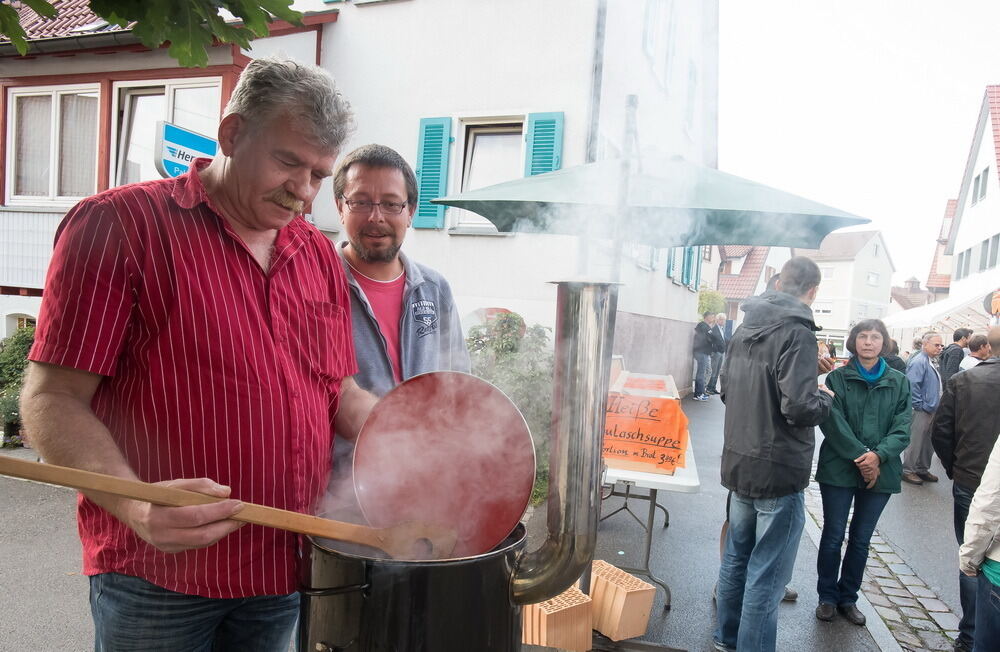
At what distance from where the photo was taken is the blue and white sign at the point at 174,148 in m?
5.29

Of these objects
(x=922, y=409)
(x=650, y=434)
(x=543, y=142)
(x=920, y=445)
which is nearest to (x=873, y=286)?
(x=650, y=434)

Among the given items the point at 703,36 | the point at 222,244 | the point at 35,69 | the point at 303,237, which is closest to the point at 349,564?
the point at 222,244

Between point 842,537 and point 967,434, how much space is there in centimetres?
96

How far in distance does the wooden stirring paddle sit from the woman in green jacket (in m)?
3.03

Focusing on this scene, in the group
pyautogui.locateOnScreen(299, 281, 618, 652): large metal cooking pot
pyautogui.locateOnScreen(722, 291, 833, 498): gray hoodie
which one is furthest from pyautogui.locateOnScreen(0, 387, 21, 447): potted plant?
pyautogui.locateOnScreen(722, 291, 833, 498): gray hoodie

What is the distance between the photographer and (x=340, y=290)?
170 cm

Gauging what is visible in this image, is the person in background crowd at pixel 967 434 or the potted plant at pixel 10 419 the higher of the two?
the person in background crowd at pixel 967 434

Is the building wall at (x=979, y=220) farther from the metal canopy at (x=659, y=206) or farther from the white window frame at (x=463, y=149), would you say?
the white window frame at (x=463, y=149)

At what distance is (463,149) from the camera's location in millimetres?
7254

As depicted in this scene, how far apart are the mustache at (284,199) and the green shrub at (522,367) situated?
53.5 inches

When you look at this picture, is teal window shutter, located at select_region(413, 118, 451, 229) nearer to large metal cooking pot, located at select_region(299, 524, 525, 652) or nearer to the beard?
the beard

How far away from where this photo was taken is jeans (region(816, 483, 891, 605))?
3.60 meters

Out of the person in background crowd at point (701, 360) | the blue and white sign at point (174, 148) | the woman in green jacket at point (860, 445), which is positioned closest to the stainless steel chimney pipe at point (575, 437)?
the woman in green jacket at point (860, 445)

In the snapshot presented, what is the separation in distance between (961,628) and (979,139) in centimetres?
330
